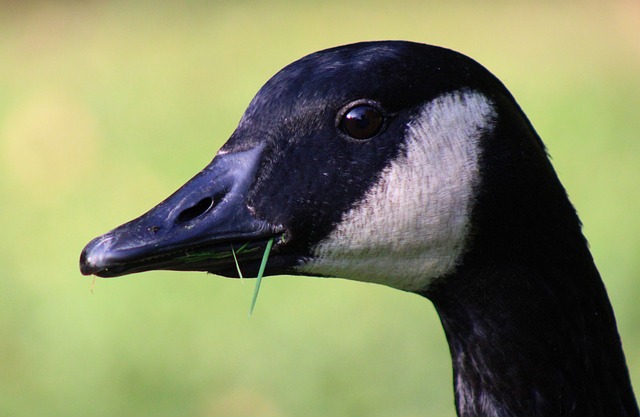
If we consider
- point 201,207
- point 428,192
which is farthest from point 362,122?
point 201,207

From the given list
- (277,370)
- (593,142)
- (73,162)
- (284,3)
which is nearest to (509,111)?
(277,370)

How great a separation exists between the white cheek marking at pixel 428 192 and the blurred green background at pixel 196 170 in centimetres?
241

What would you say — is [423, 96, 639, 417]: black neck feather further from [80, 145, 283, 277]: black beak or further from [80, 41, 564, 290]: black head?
[80, 145, 283, 277]: black beak

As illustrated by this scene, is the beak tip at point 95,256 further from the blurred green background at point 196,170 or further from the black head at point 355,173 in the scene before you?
the blurred green background at point 196,170

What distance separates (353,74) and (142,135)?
5.39 meters

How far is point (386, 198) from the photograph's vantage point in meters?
2.47

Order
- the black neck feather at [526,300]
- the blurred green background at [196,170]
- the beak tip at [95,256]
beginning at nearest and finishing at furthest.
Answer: the beak tip at [95,256]
the black neck feather at [526,300]
the blurred green background at [196,170]

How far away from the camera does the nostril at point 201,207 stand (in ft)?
8.07

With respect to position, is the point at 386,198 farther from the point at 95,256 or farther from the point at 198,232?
the point at 95,256

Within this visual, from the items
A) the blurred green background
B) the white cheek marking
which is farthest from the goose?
the blurred green background

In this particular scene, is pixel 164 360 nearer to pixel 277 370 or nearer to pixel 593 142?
pixel 277 370

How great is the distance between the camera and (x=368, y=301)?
5.58 m

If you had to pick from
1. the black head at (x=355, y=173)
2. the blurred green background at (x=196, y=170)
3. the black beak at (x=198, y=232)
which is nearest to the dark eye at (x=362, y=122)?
the black head at (x=355, y=173)

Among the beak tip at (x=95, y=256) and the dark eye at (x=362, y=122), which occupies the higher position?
the dark eye at (x=362, y=122)
